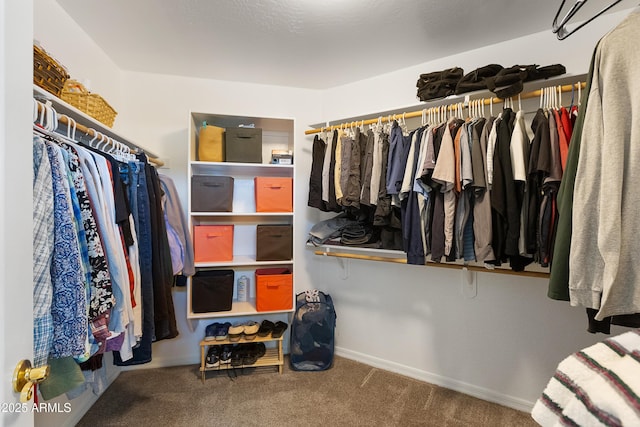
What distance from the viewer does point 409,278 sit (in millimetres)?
2119

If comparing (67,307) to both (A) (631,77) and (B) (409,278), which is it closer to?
(A) (631,77)

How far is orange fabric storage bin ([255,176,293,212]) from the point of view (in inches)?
81.5

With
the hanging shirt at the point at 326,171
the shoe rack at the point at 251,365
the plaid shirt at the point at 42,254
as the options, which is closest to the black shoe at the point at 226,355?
the shoe rack at the point at 251,365

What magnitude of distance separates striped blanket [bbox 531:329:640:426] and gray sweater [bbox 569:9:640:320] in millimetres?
377

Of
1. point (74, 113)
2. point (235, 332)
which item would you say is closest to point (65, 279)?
point (74, 113)

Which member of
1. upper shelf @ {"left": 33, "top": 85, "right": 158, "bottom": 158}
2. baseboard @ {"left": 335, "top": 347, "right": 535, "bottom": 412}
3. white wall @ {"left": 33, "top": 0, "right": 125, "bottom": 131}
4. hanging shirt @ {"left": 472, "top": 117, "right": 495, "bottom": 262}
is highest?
white wall @ {"left": 33, "top": 0, "right": 125, "bottom": 131}

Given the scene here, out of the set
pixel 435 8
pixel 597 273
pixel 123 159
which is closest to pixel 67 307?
pixel 123 159

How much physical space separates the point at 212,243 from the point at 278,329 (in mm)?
820

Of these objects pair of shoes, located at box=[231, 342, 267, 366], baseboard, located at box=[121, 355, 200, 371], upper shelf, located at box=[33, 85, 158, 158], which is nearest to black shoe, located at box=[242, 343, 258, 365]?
pair of shoes, located at box=[231, 342, 267, 366]

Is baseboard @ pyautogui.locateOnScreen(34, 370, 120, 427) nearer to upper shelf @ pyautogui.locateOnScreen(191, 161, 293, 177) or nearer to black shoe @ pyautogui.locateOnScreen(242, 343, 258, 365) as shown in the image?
black shoe @ pyautogui.locateOnScreen(242, 343, 258, 365)

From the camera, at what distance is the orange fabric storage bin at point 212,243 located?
199 centimetres

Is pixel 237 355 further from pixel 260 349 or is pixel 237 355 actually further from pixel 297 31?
pixel 297 31

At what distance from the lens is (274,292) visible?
2.07m

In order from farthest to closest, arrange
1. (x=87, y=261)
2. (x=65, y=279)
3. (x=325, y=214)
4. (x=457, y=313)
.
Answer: (x=325, y=214), (x=457, y=313), (x=87, y=261), (x=65, y=279)
